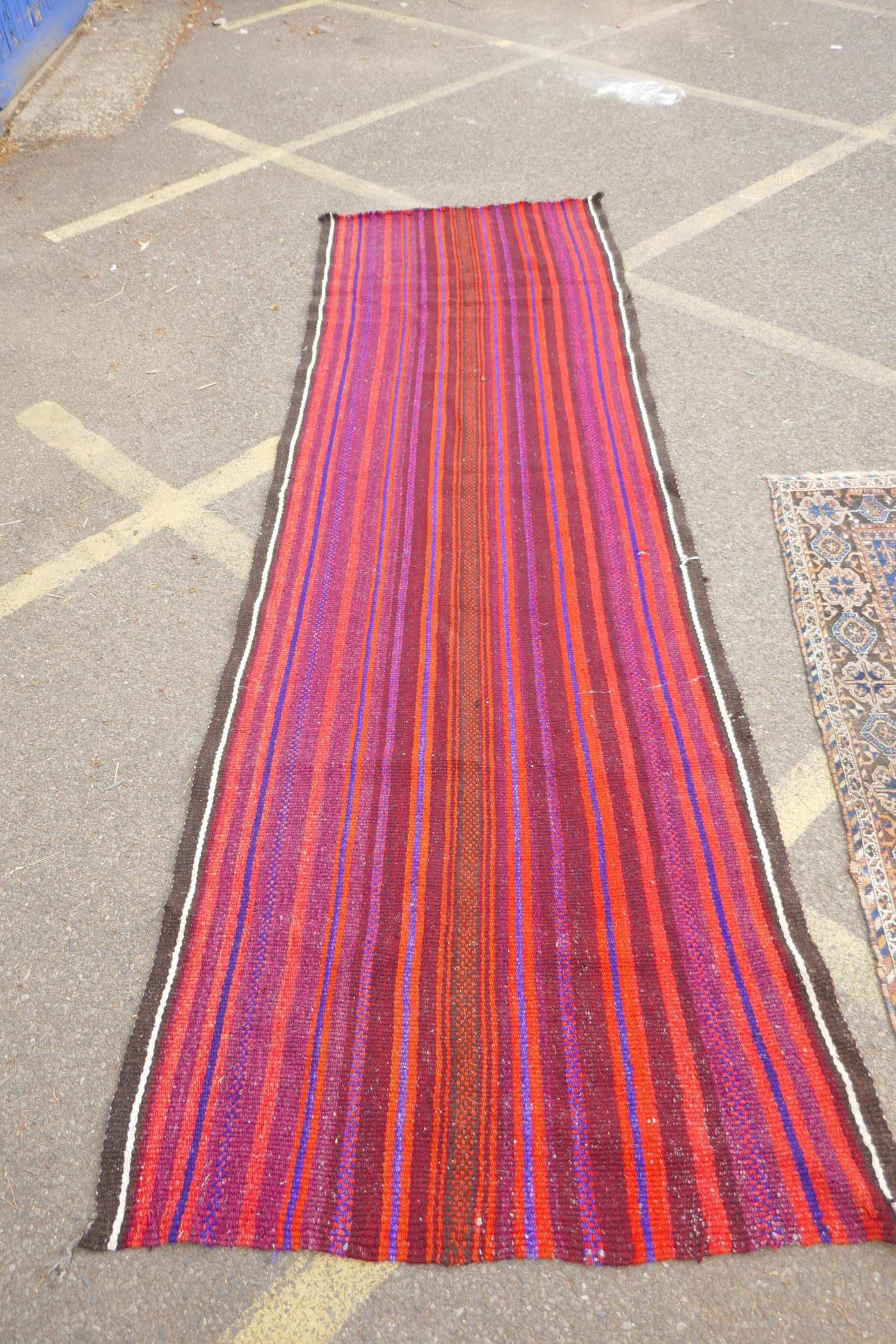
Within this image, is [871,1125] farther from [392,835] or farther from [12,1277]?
[12,1277]

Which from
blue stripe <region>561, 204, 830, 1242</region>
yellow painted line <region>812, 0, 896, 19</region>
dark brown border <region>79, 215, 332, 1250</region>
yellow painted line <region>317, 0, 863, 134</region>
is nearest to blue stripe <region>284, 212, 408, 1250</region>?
dark brown border <region>79, 215, 332, 1250</region>

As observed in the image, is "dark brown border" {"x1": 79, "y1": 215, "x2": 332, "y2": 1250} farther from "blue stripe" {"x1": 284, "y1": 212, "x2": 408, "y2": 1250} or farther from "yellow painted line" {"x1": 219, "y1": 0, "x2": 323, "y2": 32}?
"yellow painted line" {"x1": 219, "y1": 0, "x2": 323, "y2": 32}

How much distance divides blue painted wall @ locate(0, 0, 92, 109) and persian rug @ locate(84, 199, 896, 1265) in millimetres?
4728

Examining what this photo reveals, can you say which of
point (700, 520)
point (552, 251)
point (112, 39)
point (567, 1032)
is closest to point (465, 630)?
point (700, 520)

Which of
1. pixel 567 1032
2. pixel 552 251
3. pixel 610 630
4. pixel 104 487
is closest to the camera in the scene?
pixel 567 1032

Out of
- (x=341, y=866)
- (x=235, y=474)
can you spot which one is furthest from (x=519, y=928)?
(x=235, y=474)

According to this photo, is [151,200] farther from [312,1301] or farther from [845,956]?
[312,1301]

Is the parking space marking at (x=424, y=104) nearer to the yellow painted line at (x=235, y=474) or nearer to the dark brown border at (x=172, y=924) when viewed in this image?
the yellow painted line at (x=235, y=474)

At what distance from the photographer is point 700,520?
10.0 ft

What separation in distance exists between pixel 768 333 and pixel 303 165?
10.1 feet

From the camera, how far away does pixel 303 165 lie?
5.23 meters

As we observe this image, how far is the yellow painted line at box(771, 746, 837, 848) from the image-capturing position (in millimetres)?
2309

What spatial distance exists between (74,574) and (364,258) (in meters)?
2.37

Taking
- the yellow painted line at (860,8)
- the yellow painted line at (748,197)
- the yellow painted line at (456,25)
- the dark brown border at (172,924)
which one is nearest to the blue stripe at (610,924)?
the dark brown border at (172,924)
